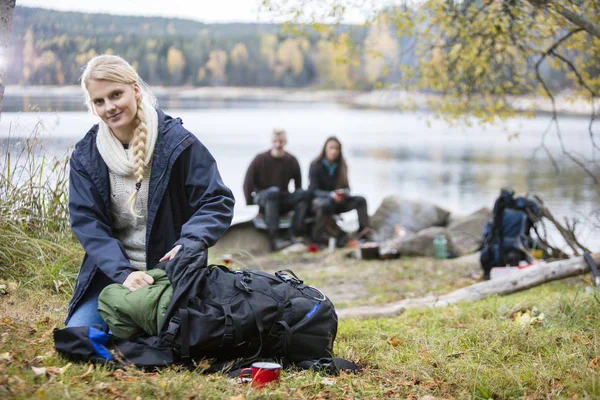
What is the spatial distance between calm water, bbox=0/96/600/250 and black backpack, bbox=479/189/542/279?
59 centimetres

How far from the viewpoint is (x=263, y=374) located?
294cm

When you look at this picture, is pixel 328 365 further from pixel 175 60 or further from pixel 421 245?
pixel 175 60

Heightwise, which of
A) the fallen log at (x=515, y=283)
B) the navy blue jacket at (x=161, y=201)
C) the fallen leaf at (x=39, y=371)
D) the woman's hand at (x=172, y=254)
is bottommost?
the fallen log at (x=515, y=283)

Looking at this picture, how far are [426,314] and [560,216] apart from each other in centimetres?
1104

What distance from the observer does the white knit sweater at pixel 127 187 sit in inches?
132

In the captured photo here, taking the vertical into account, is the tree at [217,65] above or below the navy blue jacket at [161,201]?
above

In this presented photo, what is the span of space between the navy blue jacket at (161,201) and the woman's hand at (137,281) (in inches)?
4.2

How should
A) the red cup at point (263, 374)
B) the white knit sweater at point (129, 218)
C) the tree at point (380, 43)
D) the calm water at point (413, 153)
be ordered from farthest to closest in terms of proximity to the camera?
the tree at point (380, 43) < the calm water at point (413, 153) < the white knit sweater at point (129, 218) < the red cup at point (263, 374)

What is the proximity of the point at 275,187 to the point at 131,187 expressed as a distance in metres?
6.74

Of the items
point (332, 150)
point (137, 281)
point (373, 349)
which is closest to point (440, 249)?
point (332, 150)

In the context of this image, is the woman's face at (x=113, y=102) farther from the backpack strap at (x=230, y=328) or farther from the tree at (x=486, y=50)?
the tree at (x=486, y=50)

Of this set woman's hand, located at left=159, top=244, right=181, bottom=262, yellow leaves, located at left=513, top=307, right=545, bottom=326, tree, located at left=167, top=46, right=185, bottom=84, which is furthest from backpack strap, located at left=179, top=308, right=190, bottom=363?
tree, located at left=167, top=46, right=185, bottom=84

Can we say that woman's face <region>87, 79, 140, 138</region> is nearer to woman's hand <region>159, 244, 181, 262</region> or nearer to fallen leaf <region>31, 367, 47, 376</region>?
woman's hand <region>159, 244, 181, 262</region>

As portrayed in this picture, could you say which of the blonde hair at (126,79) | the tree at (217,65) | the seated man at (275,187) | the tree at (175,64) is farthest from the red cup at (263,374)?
the tree at (217,65)
